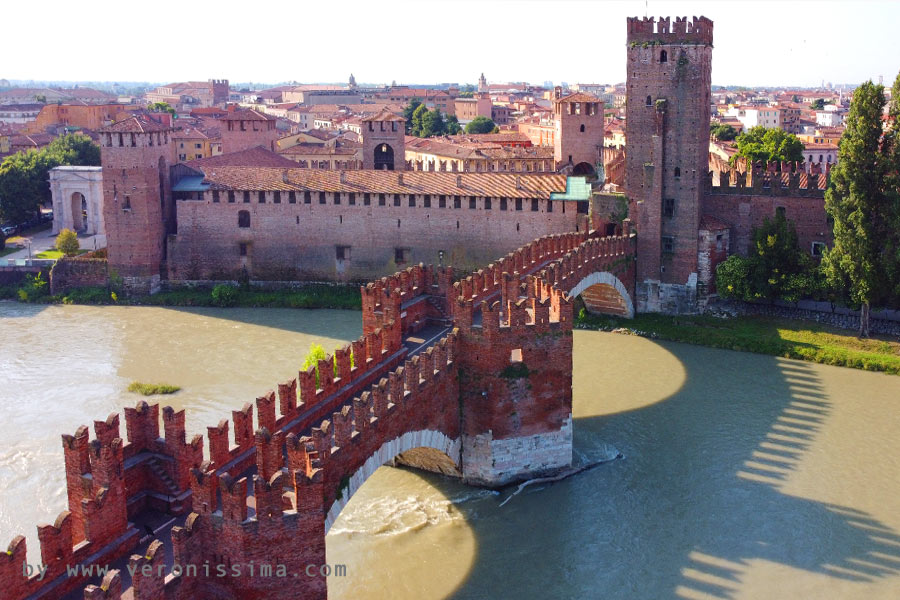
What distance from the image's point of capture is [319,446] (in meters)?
9.29

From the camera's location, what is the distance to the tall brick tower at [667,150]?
1992cm

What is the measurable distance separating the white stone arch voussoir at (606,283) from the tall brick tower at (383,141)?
10.8 metres

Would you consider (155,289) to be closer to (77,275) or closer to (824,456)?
(77,275)

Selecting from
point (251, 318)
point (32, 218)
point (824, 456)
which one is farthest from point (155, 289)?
point (824, 456)

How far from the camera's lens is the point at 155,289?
78.4 ft

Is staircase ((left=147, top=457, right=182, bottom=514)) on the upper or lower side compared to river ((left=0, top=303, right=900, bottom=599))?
upper

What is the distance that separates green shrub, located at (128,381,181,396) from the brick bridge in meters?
5.29

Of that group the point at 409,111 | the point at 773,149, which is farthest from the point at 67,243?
the point at 409,111

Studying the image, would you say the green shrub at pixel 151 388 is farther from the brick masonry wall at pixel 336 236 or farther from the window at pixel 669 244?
the window at pixel 669 244

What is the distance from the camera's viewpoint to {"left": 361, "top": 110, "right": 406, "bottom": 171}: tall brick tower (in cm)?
2917

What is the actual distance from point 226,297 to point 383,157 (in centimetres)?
835

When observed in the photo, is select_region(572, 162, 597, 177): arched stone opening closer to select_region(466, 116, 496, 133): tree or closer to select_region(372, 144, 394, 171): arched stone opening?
select_region(372, 144, 394, 171): arched stone opening

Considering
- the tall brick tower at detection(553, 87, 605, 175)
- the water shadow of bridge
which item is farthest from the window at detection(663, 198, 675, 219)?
the tall brick tower at detection(553, 87, 605, 175)

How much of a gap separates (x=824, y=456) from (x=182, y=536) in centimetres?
968
